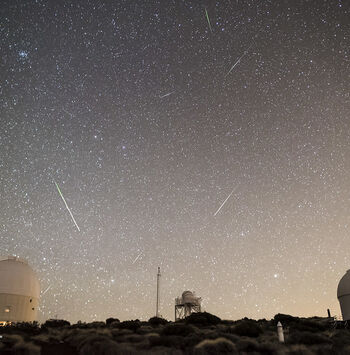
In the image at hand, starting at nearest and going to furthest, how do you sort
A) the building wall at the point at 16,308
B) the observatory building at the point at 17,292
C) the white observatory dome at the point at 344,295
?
the white observatory dome at the point at 344,295 < the building wall at the point at 16,308 < the observatory building at the point at 17,292

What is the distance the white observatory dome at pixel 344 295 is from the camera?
33.3 m

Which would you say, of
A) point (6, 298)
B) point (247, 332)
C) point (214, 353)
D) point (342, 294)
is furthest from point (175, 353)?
point (6, 298)

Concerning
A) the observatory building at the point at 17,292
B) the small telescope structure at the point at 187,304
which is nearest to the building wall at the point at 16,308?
the observatory building at the point at 17,292

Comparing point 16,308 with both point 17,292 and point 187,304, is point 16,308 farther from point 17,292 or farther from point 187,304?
point 187,304

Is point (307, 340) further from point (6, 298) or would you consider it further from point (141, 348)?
point (6, 298)

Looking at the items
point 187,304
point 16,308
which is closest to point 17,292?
point 16,308

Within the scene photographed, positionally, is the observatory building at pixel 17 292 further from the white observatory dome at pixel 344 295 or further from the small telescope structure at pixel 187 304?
the white observatory dome at pixel 344 295

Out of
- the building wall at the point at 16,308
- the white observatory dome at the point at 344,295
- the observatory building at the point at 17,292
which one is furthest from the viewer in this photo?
the observatory building at the point at 17,292

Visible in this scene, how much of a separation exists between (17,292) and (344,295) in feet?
122

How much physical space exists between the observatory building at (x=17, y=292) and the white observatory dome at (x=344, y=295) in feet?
119

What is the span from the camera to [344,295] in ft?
112

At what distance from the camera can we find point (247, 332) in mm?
17047

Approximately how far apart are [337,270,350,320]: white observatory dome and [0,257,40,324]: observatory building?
36303 millimetres

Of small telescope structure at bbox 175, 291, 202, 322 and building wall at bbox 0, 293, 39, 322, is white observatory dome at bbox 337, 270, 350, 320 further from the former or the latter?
building wall at bbox 0, 293, 39, 322
